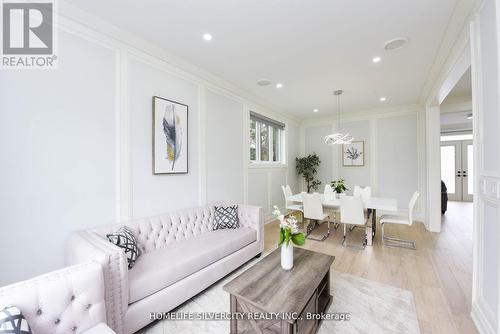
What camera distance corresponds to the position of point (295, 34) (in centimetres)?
242

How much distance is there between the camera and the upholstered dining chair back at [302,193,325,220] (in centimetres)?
379

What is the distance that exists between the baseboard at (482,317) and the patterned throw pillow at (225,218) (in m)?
2.54

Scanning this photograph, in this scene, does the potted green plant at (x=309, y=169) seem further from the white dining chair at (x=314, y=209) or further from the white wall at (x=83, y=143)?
the white wall at (x=83, y=143)

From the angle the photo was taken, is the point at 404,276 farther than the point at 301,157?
No

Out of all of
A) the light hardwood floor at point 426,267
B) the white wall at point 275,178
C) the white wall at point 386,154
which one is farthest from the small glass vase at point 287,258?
the white wall at point 386,154

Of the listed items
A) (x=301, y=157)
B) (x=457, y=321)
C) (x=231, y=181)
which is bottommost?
(x=457, y=321)

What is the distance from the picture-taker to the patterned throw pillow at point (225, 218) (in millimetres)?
3070

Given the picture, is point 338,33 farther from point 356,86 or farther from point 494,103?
point 356,86

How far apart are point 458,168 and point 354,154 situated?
5169mm

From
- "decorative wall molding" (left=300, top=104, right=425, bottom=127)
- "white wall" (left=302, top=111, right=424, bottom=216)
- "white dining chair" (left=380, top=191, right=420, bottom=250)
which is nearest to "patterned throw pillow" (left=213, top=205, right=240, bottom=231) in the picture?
"white dining chair" (left=380, top=191, right=420, bottom=250)

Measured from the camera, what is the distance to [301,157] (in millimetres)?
6641

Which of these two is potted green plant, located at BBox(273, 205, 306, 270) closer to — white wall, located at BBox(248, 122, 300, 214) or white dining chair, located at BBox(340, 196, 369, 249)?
white dining chair, located at BBox(340, 196, 369, 249)

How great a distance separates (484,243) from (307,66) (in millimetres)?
2825

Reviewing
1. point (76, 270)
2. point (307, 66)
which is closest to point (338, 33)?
point (307, 66)
